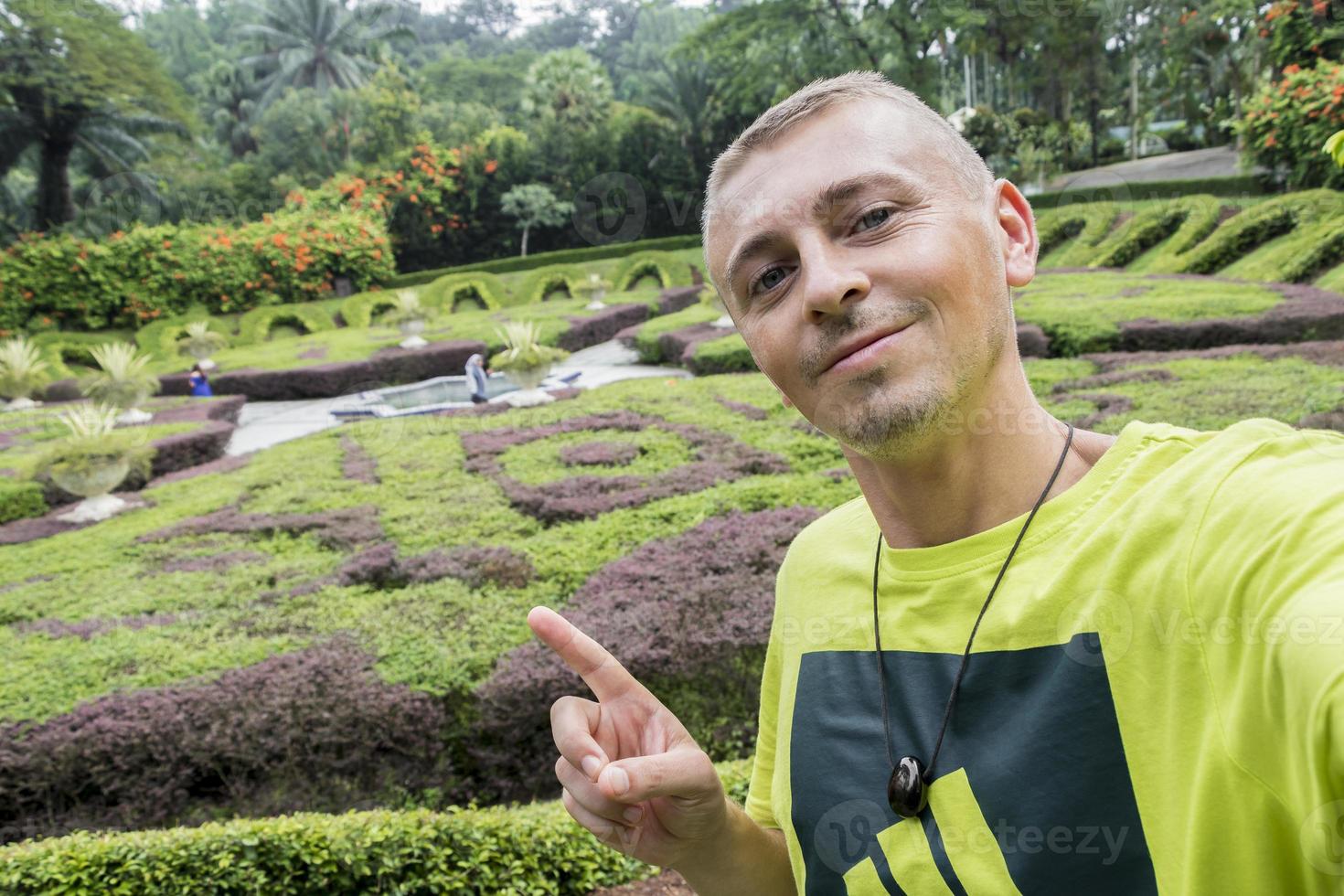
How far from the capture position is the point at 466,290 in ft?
78.2

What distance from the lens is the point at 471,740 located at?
360 centimetres

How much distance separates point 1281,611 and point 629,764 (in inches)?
25.9

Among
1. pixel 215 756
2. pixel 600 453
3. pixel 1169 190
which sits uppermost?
pixel 1169 190

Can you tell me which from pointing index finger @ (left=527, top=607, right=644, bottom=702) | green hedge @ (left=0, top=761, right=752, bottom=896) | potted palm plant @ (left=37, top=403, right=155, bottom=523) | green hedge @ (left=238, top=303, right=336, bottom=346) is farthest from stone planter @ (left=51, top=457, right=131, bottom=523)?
green hedge @ (left=238, top=303, right=336, bottom=346)

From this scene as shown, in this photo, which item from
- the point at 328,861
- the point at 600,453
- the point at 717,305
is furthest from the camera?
the point at 717,305

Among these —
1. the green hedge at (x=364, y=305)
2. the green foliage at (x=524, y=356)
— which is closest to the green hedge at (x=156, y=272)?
the green hedge at (x=364, y=305)

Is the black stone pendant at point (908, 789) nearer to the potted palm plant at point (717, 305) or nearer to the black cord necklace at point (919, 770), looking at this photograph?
the black cord necklace at point (919, 770)

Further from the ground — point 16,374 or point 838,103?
point 838,103

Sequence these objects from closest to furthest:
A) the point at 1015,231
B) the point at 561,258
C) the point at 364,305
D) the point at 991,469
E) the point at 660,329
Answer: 1. the point at 991,469
2. the point at 1015,231
3. the point at 660,329
4. the point at 364,305
5. the point at 561,258

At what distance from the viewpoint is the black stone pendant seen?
2.97 feet

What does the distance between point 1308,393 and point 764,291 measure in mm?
6063

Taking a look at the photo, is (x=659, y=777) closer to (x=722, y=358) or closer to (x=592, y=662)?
(x=592, y=662)

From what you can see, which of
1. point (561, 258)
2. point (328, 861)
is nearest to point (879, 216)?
point (328, 861)

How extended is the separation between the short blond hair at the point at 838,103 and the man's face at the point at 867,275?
0.5 inches
